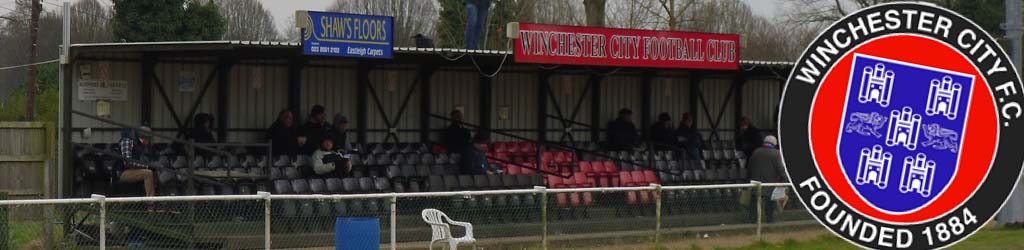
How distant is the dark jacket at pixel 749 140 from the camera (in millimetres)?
25797

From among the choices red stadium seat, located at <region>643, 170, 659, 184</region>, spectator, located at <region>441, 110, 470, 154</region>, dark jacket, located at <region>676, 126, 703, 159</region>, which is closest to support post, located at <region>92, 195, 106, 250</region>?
spectator, located at <region>441, 110, 470, 154</region>

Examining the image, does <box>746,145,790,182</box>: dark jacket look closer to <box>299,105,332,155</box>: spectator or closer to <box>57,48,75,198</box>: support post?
<box>299,105,332,155</box>: spectator

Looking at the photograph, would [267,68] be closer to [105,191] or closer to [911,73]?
[105,191]

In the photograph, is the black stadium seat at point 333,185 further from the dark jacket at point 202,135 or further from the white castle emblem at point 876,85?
the white castle emblem at point 876,85

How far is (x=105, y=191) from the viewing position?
17.5m

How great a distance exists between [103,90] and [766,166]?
359 inches

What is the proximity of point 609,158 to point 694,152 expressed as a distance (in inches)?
83.8

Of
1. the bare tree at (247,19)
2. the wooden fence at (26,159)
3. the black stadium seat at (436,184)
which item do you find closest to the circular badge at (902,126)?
the black stadium seat at (436,184)

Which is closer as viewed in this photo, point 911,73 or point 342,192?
point 911,73

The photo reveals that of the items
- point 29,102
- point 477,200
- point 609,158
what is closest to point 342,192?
point 477,200

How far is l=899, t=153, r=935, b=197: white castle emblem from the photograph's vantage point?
3773 mm

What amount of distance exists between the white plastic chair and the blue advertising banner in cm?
338

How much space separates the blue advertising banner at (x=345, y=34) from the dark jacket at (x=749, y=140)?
9841 millimetres

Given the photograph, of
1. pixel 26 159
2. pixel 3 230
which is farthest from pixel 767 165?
pixel 3 230
